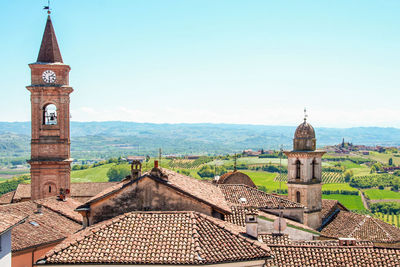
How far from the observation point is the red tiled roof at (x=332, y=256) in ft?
62.2

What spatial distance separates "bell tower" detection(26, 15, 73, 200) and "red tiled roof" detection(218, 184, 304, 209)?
1723 centimetres

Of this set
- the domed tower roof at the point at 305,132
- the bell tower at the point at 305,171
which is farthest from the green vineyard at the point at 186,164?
the domed tower roof at the point at 305,132

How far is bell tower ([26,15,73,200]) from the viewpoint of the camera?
140 feet

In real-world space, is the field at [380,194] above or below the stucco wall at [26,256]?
below

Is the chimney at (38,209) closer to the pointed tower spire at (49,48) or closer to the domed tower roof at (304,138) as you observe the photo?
the pointed tower spire at (49,48)

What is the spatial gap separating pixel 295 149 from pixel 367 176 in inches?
4154

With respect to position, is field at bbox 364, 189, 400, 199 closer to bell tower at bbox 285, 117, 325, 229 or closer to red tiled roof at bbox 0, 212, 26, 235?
bell tower at bbox 285, 117, 325, 229

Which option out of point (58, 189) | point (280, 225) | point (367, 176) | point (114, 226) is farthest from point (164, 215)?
point (367, 176)

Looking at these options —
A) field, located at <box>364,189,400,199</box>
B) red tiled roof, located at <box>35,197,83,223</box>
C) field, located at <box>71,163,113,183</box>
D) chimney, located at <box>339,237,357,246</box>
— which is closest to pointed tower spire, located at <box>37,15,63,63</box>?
red tiled roof, located at <box>35,197,83,223</box>

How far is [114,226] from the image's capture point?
19.1 m

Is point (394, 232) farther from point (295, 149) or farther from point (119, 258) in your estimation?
point (119, 258)

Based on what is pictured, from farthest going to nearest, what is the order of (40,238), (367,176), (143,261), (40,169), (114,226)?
(367,176), (40,169), (40,238), (114,226), (143,261)

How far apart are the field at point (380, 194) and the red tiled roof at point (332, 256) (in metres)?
88.9

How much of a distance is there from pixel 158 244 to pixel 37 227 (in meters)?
13.7
